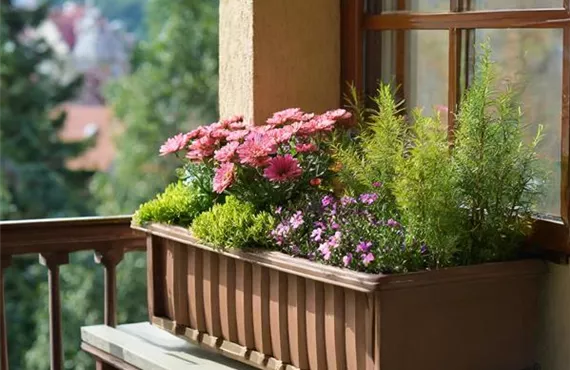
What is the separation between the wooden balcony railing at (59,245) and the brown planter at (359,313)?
55 cm

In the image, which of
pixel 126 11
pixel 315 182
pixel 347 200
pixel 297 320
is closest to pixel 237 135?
pixel 315 182

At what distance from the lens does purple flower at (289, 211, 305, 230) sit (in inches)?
85.1

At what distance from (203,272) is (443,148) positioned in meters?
0.63

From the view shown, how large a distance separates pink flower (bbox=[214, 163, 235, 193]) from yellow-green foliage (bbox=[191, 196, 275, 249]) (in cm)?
5

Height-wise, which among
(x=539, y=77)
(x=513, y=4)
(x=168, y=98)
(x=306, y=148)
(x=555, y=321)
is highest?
(x=168, y=98)

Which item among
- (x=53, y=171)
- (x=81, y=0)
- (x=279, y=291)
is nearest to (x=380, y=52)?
(x=279, y=291)

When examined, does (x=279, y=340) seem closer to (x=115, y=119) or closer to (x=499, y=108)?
(x=499, y=108)

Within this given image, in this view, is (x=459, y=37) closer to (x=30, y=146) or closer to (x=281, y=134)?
(x=281, y=134)

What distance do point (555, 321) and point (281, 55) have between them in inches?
36.7

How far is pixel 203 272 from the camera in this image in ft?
7.95

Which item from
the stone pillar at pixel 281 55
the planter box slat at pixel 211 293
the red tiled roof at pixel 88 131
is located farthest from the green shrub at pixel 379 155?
the red tiled roof at pixel 88 131

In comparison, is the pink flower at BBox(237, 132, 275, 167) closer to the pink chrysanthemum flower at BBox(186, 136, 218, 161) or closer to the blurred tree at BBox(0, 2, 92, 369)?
the pink chrysanthemum flower at BBox(186, 136, 218, 161)

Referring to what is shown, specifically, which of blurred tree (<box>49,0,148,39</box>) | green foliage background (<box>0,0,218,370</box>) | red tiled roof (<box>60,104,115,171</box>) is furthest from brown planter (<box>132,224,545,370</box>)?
blurred tree (<box>49,0,148,39</box>)

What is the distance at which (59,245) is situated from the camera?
2.90m
